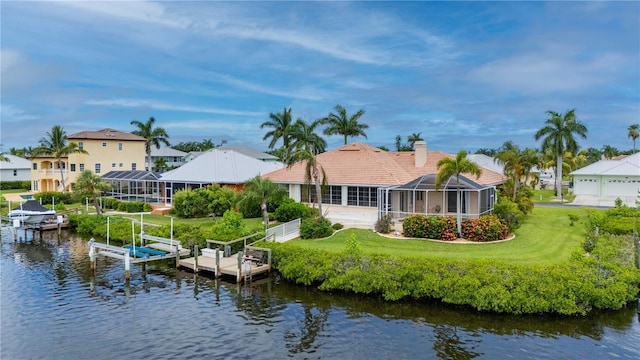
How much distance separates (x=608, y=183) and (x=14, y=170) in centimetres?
8270

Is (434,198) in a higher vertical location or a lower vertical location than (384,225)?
higher

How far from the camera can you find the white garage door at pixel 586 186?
5097 cm

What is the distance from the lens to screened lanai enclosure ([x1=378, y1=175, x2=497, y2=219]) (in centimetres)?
2902

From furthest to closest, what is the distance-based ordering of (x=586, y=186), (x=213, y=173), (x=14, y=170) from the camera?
(x=14, y=170) → (x=586, y=186) → (x=213, y=173)

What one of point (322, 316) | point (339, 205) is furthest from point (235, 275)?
point (339, 205)

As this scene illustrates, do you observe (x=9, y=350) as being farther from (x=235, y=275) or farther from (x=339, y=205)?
(x=339, y=205)

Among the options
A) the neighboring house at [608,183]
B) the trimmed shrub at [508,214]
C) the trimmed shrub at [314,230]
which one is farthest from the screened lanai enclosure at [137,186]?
the neighboring house at [608,183]

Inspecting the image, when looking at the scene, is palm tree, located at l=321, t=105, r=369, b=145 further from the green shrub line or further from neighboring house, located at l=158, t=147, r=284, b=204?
the green shrub line

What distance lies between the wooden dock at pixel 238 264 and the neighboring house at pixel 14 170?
64.9 meters

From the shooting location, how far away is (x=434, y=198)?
3180 cm

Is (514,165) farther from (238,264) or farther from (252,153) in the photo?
(252,153)

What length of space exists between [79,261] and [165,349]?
46.6 ft

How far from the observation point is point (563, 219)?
33.4 metres

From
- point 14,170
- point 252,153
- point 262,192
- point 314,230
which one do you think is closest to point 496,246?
point 314,230
